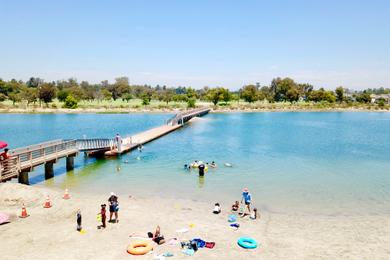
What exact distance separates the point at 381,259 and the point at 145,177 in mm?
19792

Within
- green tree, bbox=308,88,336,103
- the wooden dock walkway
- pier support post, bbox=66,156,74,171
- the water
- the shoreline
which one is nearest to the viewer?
the water

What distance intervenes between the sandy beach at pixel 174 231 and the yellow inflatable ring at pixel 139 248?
0.23m

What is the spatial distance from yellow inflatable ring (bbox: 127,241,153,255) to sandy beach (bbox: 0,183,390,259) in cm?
23

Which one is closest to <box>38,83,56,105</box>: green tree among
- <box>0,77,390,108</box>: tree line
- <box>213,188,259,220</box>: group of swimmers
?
<box>0,77,390,108</box>: tree line

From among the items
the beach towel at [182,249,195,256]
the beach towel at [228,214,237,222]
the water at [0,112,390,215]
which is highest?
the beach towel at [182,249,195,256]

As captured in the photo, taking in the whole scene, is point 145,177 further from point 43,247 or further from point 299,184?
point 43,247

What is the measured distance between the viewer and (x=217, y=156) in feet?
136

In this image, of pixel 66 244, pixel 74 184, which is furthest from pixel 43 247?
pixel 74 184

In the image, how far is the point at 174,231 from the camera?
1712cm

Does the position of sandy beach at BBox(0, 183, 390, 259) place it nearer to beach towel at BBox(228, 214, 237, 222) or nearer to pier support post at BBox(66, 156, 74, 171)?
beach towel at BBox(228, 214, 237, 222)

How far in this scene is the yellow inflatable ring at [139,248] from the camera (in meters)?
14.3

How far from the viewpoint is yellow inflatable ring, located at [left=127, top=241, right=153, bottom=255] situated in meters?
14.3

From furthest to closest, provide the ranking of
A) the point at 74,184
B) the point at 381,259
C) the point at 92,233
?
the point at 74,184, the point at 92,233, the point at 381,259

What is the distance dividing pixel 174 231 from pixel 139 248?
2859mm
